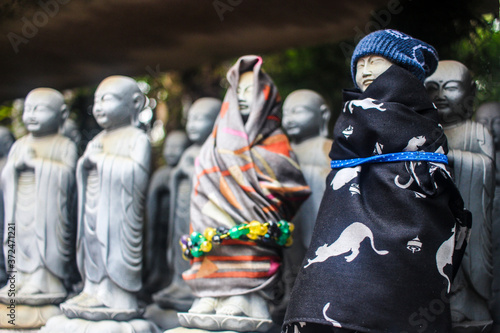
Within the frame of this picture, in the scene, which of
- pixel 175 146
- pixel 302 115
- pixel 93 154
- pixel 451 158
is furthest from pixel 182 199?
pixel 451 158

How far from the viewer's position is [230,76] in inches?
167

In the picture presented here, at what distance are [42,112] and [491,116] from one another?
3.44 metres

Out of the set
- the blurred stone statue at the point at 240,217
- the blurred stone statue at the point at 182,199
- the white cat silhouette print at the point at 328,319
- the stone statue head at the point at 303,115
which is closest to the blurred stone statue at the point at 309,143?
the stone statue head at the point at 303,115

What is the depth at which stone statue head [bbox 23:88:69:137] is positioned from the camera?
192 inches

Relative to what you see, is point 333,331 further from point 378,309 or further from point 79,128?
point 79,128

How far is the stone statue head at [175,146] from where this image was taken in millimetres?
6066

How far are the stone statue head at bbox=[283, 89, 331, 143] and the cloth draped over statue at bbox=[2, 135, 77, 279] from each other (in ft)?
5.75

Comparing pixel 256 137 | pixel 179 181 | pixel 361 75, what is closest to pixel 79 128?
pixel 179 181

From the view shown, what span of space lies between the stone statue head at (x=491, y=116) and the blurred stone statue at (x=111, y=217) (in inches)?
98.5

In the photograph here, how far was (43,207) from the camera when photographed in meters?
4.68

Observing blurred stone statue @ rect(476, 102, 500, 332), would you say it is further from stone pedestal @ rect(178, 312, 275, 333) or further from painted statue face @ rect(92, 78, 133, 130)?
painted statue face @ rect(92, 78, 133, 130)

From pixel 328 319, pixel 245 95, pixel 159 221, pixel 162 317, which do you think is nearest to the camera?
pixel 328 319

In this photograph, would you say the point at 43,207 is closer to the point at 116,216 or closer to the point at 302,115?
the point at 116,216

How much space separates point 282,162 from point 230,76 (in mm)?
724
